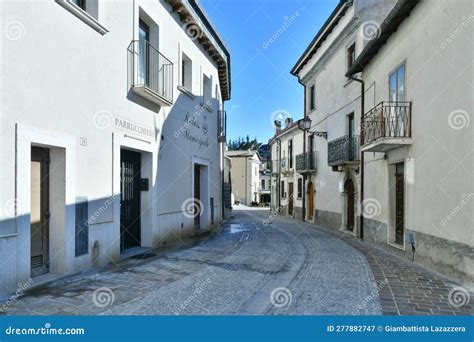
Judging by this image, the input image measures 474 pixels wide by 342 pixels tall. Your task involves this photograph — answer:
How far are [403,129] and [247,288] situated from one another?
591cm

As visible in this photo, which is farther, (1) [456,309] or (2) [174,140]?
(2) [174,140]

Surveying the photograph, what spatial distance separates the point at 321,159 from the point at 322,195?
1859 mm

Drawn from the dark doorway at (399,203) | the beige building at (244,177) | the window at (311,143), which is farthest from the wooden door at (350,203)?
the beige building at (244,177)

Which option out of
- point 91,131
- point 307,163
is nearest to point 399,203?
point 91,131

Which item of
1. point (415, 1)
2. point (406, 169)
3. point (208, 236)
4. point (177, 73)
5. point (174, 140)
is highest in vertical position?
point (415, 1)

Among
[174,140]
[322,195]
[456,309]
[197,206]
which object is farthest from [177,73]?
[322,195]

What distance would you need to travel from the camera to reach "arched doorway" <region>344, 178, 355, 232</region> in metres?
14.3

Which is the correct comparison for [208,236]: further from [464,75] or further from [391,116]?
[464,75]

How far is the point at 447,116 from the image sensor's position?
6891 mm

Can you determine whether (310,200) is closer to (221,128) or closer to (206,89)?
(221,128)

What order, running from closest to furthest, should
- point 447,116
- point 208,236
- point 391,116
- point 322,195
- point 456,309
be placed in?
point 456,309, point 447,116, point 391,116, point 208,236, point 322,195

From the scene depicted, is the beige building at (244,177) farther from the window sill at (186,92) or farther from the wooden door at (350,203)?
the window sill at (186,92)

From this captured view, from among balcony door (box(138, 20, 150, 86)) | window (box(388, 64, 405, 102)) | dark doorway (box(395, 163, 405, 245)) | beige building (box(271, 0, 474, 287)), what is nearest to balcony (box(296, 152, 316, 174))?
beige building (box(271, 0, 474, 287))

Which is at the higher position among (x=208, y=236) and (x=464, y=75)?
(x=464, y=75)
